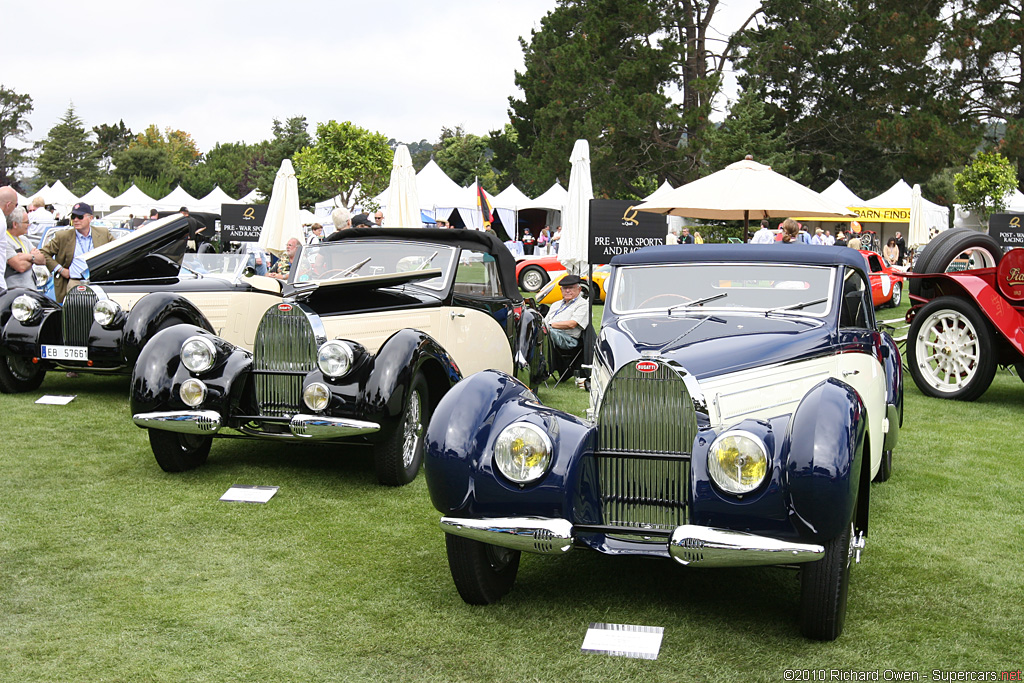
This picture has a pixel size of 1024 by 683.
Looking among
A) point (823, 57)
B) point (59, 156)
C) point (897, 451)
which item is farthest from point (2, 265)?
point (59, 156)

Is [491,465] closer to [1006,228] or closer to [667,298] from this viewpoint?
[667,298]

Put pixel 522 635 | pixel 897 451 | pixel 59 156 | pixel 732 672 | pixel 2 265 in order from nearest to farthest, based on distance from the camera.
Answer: pixel 732 672 → pixel 522 635 → pixel 897 451 → pixel 2 265 → pixel 59 156

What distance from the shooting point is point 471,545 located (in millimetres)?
3857

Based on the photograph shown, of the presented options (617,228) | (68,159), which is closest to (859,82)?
(617,228)

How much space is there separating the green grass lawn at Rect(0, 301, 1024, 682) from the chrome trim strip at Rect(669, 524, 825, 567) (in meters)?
0.41

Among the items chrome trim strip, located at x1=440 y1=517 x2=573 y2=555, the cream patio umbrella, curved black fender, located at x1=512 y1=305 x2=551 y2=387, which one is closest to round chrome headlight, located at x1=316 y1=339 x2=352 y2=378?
chrome trim strip, located at x1=440 y1=517 x2=573 y2=555

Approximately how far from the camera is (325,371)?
5.83 meters

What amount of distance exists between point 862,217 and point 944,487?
29.1 metres

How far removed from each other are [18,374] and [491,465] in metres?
7.10

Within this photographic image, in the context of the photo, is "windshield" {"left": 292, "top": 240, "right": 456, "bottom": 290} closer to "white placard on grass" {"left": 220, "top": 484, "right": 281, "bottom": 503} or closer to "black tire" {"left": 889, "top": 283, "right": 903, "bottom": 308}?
"white placard on grass" {"left": 220, "top": 484, "right": 281, "bottom": 503}

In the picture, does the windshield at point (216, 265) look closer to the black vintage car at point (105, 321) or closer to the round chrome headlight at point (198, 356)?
the black vintage car at point (105, 321)

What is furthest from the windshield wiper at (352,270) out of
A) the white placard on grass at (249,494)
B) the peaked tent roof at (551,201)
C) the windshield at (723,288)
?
the peaked tent roof at (551,201)

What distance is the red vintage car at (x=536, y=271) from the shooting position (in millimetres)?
21469

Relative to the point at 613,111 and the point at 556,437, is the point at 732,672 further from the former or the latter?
the point at 613,111
